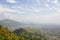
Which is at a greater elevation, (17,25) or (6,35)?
(17,25)

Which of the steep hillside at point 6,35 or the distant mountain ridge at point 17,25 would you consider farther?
the distant mountain ridge at point 17,25

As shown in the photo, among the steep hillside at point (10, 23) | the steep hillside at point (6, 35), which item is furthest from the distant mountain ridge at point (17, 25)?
the steep hillside at point (6, 35)

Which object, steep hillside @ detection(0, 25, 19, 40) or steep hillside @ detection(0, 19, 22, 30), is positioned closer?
steep hillside @ detection(0, 25, 19, 40)

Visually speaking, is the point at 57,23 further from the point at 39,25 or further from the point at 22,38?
the point at 22,38

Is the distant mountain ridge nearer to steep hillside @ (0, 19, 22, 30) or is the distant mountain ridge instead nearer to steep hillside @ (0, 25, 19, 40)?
steep hillside @ (0, 19, 22, 30)

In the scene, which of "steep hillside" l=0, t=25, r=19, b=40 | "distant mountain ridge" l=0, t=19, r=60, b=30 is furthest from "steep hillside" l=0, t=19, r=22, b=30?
"steep hillside" l=0, t=25, r=19, b=40

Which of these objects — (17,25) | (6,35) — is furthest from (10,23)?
(6,35)

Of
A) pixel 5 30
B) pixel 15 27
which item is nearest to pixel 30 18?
pixel 15 27

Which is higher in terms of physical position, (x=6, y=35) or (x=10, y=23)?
(x=10, y=23)

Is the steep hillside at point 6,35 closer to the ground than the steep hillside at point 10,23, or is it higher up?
closer to the ground

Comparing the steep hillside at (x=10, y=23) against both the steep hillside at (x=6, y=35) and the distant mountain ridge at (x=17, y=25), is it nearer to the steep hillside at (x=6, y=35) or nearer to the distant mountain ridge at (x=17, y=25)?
the distant mountain ridge at (x=17, y=25)

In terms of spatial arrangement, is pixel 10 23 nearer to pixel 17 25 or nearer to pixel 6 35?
pixel 17 25

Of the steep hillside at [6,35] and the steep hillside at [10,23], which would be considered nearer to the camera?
the steep hillside at [6,35]

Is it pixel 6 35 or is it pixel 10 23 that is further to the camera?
pixel 10 23
